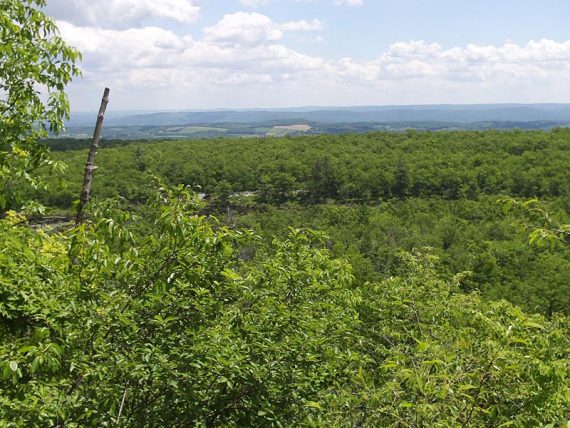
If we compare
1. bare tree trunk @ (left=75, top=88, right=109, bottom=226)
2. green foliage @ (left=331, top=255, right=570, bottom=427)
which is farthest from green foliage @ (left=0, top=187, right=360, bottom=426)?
green foliage @ (left=331, top=255, right=570, bottom=427)

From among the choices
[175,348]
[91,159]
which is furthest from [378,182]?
[91,159]

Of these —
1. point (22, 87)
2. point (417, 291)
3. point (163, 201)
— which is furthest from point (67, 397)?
point (417, 291)

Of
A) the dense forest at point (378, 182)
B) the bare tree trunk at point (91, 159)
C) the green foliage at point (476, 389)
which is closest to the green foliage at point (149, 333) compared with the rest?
the bare tree trunk at point (91, 159)

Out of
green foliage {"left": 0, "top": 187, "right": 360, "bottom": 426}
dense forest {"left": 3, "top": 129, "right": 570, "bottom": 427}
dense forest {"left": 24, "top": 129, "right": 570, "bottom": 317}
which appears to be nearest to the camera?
green foliage {"left": 0, "top": 187, "right": 360, "bottom": 426}

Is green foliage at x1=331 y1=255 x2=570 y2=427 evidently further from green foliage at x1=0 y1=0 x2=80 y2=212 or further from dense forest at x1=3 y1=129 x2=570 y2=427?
green foliage at x1=0 y1=0 x2=80 y2=212

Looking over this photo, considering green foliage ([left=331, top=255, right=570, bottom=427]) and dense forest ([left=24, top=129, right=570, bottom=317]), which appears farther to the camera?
dense forest ([left=24, top=129, right=570, bottom=317])

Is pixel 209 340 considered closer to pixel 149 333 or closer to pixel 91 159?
pixel 149 333

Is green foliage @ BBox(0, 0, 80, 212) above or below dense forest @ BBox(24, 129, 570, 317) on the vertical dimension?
above

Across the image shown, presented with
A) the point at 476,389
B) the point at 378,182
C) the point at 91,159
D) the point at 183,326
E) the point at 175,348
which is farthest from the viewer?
the point at 378,182

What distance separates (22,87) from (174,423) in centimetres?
465

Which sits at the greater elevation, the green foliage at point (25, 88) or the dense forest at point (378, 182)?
the green foliage at point (25, 88)

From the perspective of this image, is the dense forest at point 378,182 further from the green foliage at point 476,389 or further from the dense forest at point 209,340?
the dense forest at point 209,340

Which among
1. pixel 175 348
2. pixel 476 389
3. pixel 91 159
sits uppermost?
pixel 91 159

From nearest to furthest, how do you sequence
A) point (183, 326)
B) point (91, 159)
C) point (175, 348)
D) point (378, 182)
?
point (91, 159) < point (175, 348) < point (183, 326) < point (378, 182)
